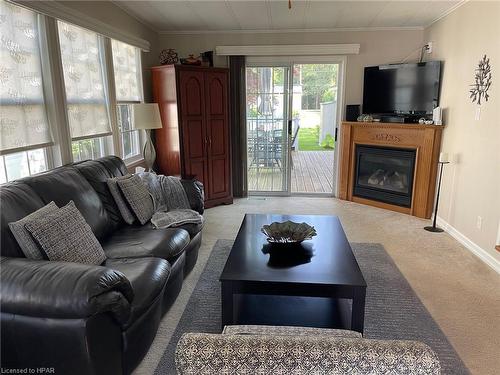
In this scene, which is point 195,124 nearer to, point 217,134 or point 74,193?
point 217,134

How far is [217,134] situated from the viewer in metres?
4.86

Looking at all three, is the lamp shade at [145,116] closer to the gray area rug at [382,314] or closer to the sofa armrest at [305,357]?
the gray area rug at [382,314]

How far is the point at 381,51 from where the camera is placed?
16.0 feet

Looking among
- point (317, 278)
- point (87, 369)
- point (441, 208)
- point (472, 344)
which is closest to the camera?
point (87, 369)

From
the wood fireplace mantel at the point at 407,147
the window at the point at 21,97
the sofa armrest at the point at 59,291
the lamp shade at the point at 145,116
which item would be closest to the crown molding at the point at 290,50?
the wood fireplace mantel at the point at 407,147

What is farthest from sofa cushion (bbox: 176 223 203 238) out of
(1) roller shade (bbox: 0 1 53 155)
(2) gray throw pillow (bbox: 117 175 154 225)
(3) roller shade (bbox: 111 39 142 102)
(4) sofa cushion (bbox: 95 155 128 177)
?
(3) roller shade (bbox: 111 39 142 102)

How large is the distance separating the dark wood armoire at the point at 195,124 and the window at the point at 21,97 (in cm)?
176

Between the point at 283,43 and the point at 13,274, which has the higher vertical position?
the point at 283,43

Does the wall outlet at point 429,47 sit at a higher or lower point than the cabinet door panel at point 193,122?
higher

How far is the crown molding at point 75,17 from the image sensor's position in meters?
2.52

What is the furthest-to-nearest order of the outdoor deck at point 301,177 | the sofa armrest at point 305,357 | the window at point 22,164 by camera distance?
the outdoor deck at point 301,177, the window at point 22,164, the sofa armrest at point 305,357

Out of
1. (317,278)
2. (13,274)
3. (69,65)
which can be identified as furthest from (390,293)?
(69,65)

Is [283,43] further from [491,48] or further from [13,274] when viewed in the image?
[13,274]

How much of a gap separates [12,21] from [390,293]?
130 inches
